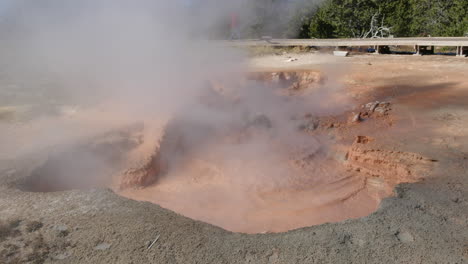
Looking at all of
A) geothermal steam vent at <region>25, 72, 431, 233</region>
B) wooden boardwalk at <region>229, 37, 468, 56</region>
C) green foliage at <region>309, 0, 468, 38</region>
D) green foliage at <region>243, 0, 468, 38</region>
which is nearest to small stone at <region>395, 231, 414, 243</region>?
Answer: geothermal steam vent at <region>25, 72, 431, 233</region>

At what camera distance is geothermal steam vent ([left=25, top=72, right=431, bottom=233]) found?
3.23 metres

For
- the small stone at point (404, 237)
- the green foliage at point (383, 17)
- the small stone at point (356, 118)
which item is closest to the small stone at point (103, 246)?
the small stone at point (404, 237)

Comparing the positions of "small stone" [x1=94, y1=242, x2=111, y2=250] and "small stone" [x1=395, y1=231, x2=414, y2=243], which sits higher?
"small stone" [x1=94, y1=242, x2=111, y2=250]

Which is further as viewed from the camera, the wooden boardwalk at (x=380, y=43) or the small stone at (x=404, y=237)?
the wooden boardwalk at (x=380, y=43)

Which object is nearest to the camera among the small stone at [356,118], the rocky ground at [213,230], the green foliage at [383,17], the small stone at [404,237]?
the rocky ground at [213,230]

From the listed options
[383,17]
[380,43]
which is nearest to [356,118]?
[380,43]

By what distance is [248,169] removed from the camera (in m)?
4.12

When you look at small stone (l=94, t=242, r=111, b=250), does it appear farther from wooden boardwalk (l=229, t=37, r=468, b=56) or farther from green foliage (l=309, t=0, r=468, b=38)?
green foliage (l=309, t=0, r=468, b=38)

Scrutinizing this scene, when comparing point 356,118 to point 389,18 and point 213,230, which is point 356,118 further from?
point 389,18

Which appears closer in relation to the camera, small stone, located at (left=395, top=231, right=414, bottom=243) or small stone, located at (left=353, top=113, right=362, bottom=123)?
small stone, located at (left=395, top=231, right=414, bottom=243)

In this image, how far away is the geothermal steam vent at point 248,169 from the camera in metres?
3.23

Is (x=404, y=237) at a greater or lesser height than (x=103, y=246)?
lesser

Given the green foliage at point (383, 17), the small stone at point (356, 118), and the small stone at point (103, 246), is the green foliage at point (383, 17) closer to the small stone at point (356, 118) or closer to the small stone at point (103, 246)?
the small stone at point (356, 118)

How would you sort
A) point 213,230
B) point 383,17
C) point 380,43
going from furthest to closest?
point 383,17 → point 380,43 → point 213,230
